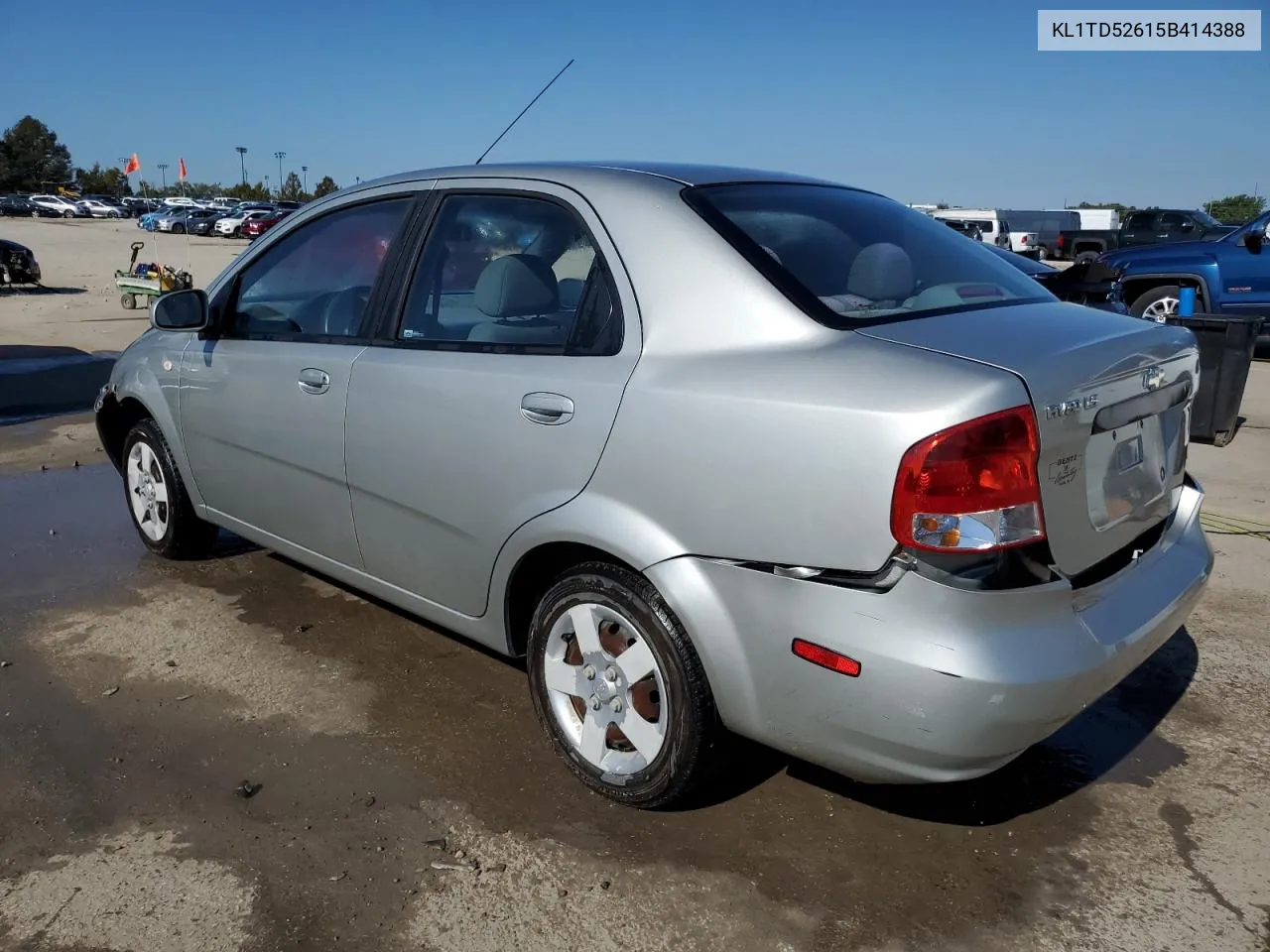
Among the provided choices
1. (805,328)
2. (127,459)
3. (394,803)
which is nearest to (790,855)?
(394,803)

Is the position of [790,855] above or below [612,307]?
below

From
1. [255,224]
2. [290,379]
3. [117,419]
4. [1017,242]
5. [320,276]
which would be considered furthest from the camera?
[255,224]

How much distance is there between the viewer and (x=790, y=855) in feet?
8.87

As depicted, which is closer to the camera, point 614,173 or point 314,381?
point 614,173

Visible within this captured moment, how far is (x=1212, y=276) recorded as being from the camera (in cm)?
1097

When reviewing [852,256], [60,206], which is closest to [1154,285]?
[852,256]

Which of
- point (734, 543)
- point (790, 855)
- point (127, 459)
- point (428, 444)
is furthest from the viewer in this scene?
point (127, 459)

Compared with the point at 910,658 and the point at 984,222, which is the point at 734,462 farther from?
the point at 984,222

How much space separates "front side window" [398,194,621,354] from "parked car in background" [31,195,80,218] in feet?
245

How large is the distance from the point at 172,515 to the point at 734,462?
129 inches

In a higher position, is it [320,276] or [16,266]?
[16,266]

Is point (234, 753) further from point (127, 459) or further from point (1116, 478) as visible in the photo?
point (1116, 478)

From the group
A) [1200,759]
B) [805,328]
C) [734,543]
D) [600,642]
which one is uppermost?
[805,328]

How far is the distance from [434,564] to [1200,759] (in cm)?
245
